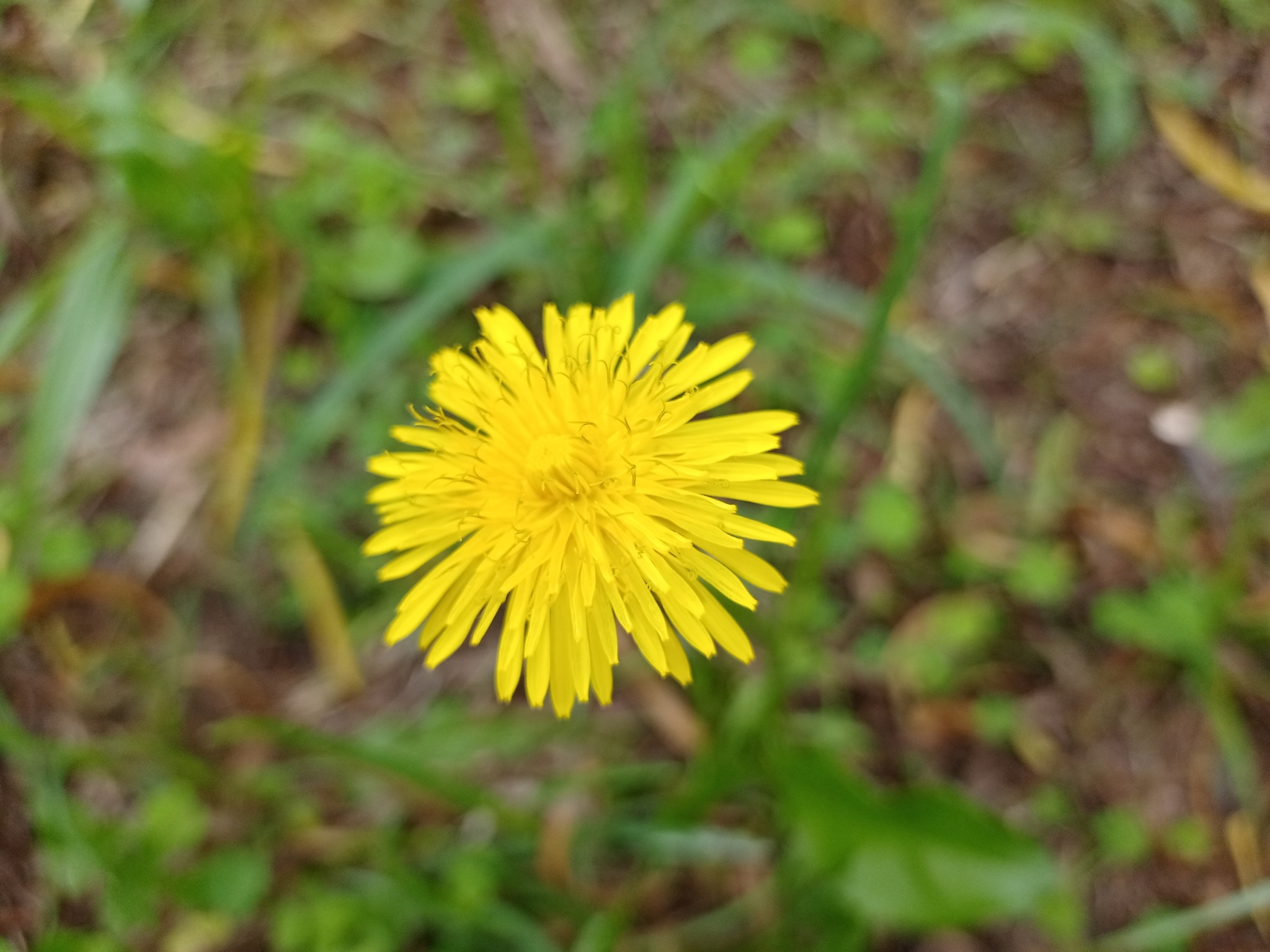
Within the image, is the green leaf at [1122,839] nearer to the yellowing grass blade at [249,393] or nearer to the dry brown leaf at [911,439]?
the dry brown leaf at [911,439]

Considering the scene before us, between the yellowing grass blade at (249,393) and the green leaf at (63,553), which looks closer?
the green leaf at (63,553)

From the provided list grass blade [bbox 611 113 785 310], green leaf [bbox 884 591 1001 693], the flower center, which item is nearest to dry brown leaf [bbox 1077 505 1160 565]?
green leaf [bbox 884 591 1001 693]

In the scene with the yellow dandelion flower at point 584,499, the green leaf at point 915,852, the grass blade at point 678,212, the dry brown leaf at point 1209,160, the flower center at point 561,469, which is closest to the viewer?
the yellow dandelion flower at point 584,499

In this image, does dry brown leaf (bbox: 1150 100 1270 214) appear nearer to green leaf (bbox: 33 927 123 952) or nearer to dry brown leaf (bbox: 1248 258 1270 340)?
dry brown leaf (bbox: 1248 258 1270 340)

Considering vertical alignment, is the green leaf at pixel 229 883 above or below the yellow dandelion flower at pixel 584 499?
below

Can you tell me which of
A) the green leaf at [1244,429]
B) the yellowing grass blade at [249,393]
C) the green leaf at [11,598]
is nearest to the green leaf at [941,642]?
the green leaf at [1244,429]

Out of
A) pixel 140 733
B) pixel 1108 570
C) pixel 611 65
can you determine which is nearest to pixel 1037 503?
pixel 1108 570

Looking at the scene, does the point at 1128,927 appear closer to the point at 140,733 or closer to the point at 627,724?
the point at 627,724

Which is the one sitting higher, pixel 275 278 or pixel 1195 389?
pixel 1195 389
